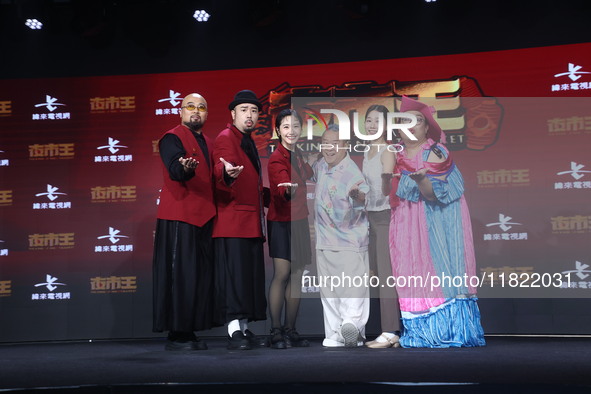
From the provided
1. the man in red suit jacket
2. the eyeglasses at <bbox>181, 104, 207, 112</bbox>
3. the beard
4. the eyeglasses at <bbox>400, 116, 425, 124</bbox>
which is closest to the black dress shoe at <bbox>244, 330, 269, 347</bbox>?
the man in red suit jacket

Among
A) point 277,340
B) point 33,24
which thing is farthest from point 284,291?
point 33,24

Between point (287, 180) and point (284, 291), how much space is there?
2.27 feet

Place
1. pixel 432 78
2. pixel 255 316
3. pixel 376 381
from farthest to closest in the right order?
pixel 432 78
pixel 255 316
pixel 376 381

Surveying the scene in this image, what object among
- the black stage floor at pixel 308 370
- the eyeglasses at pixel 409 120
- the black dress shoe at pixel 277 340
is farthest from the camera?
the eyeglasses at pixel 409 120

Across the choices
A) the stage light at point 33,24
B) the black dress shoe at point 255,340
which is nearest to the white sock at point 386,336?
the black dress shoe at point 255,340

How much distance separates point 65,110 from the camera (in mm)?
5758

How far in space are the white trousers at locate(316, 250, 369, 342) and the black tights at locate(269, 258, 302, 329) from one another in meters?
0.19

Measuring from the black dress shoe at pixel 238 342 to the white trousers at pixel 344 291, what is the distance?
1.71ft

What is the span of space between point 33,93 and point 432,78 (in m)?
3.33

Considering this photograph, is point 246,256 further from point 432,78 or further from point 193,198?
point 432,78

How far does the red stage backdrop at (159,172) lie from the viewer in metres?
5.28

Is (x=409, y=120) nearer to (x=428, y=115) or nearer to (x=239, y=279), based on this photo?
(x=428, y=115)

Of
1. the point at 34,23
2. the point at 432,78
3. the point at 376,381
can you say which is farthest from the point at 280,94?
the point at 376,381

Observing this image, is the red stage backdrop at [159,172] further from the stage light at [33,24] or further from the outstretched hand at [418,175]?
the outstretched hand at [418,175]
